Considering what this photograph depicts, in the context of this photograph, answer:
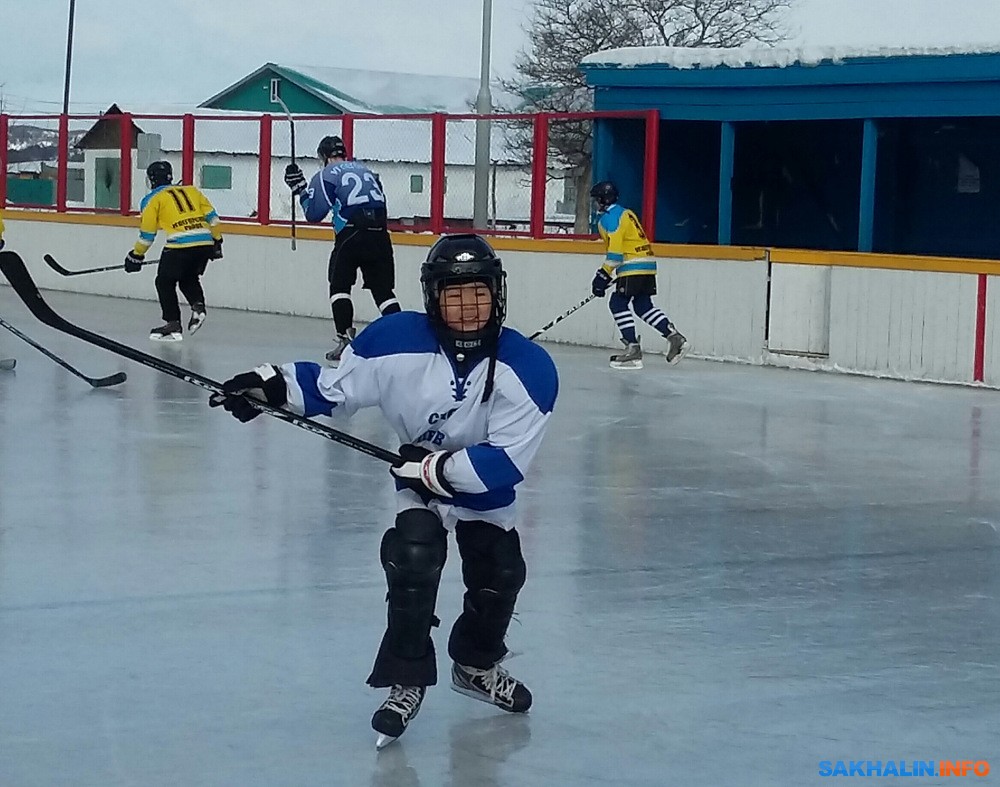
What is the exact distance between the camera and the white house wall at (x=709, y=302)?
1270 centimetres

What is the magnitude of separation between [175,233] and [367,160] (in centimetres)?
501

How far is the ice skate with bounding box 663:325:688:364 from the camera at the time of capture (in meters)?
13.4

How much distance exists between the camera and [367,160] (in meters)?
18.8

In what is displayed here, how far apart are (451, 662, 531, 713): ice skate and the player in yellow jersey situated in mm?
9972

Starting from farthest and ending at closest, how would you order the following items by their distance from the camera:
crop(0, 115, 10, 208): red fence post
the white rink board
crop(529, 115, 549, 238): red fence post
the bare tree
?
the bare tree
crop(0, 115, 10, 208): red fence post
crop(529, 115, 549, 238): red fence post
the white rink board

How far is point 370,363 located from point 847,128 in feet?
48.7

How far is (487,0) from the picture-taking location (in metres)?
24.2

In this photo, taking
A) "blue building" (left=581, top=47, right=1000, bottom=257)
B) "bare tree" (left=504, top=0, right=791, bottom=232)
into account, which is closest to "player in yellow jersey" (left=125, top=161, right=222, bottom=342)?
"blue building" (left=581, top=47, right=1000, bottom=257)

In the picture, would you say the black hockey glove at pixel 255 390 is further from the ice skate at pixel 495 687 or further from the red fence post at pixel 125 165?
the red fence post at pixel 125 165

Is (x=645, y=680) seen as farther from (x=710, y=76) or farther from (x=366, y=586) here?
(x=710, y=76)

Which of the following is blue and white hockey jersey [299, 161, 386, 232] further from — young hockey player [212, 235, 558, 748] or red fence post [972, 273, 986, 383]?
young hockey player [212, 235, 558, 748]

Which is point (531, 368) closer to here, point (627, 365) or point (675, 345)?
point (627, 365)

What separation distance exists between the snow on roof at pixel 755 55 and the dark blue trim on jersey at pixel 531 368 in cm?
1146

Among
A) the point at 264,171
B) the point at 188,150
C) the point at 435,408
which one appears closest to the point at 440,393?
the point at 435,408
